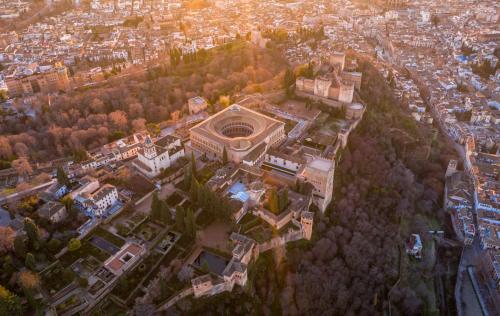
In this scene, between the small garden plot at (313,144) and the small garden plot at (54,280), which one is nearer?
the small garden plot at (54,280)

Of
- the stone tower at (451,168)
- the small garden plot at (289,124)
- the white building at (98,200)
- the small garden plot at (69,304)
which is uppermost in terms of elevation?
the small garden plot at (289,124)

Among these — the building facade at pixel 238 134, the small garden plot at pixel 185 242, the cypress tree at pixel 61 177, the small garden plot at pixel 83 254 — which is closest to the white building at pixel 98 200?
the cypress tree at pixel 61 177

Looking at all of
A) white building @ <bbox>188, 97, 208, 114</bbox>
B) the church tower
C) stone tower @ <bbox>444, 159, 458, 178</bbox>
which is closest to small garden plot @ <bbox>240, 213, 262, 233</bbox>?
the church tower

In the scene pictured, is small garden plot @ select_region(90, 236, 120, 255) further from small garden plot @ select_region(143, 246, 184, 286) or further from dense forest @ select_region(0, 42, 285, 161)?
dense forest @ select_region(0, 42, 285, 161)

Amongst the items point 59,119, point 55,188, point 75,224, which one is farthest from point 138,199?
point 59,119

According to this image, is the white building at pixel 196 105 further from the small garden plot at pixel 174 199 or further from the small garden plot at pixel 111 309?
the small garden plot at pixel 111 309
